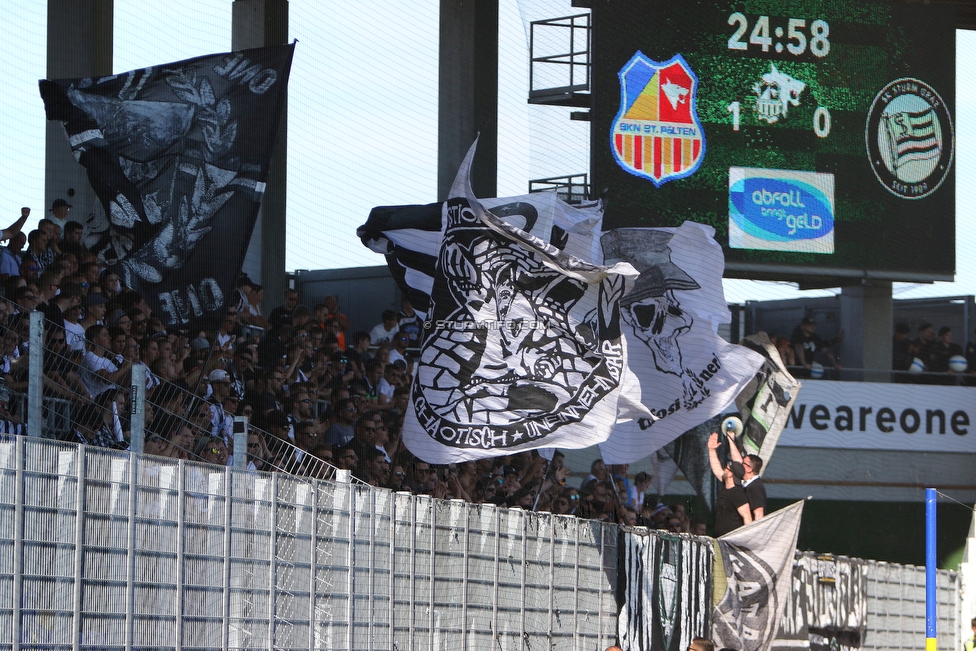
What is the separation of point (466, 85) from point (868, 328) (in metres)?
7.77

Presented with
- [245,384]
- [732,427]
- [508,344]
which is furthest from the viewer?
[732,427]

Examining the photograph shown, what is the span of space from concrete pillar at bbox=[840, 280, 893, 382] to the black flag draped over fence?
14.2 meters

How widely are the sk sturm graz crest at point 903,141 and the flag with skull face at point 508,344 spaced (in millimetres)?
11431

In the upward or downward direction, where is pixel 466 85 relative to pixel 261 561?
upward

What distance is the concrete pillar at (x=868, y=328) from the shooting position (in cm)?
2298

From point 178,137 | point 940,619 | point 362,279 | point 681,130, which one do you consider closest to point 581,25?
point 681,130

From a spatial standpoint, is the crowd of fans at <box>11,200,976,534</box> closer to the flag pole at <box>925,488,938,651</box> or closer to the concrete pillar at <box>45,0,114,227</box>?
the concrete pillar at <box>45,0,114,227</box>

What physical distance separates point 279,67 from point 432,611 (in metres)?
→ 4.17

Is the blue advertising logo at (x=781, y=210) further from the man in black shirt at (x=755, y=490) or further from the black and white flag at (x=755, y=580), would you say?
the black and white flag at (x=755, y=580)

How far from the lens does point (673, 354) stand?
14.3m

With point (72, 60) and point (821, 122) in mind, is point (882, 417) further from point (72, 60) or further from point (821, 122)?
point (72, 60)

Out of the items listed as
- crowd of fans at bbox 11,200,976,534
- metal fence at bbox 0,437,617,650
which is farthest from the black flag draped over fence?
metal fence at bbox 0,437,617,650

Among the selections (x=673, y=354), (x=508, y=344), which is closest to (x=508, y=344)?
(x=508, y=344)

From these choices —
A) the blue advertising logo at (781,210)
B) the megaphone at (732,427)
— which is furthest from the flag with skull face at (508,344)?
the blue advertising logo at (781,210)
